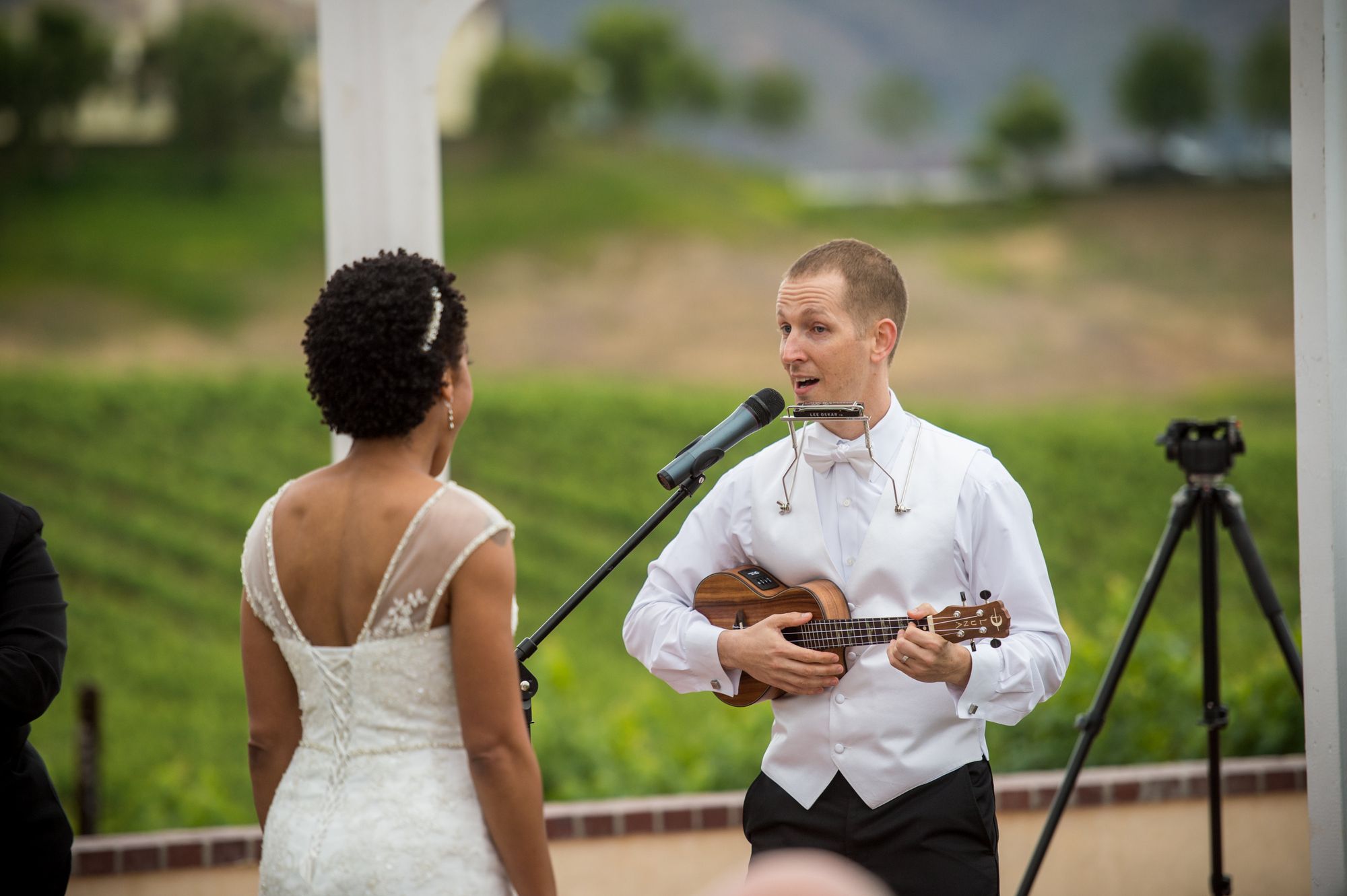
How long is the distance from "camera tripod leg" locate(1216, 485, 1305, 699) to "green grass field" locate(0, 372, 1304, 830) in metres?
4.76

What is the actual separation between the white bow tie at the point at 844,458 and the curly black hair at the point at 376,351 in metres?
1.04

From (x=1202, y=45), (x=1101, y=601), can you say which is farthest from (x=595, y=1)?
(x=1101, y=601)

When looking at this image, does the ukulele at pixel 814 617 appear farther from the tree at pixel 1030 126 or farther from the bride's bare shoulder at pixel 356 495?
the tree at pixel 1030 126

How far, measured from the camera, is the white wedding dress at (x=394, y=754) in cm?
222

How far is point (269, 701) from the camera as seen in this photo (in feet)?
7.84

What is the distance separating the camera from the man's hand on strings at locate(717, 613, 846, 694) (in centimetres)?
283

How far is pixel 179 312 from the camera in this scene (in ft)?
36.9

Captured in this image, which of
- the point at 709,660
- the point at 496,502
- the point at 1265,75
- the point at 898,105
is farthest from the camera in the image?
the point at 898,105

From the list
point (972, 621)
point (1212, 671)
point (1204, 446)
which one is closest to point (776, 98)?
point (1204, 446)

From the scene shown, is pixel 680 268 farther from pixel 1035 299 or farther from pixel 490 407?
pixel 1035 299

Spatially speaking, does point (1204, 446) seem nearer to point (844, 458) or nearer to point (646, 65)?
point (844, 458)

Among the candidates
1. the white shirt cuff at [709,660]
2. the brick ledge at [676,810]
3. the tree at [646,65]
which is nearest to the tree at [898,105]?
the tree at [646,65]

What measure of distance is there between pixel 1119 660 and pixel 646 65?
30.1ft

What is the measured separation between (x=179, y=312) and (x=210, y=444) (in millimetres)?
1466
